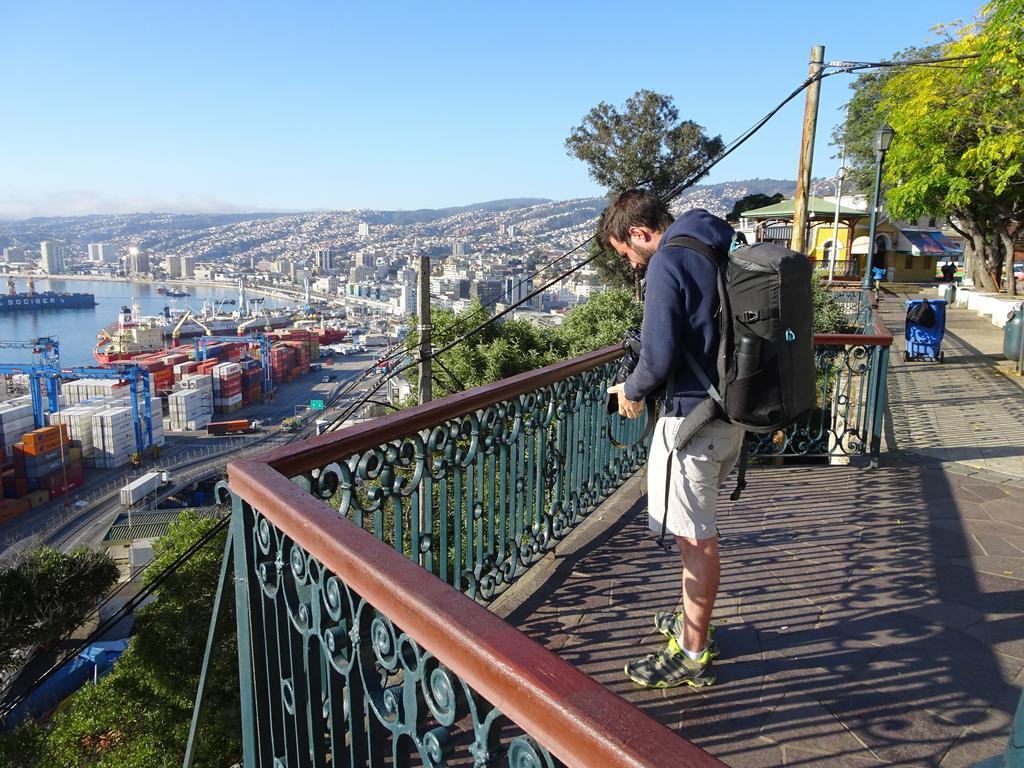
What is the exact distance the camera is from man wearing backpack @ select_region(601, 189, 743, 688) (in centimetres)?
233

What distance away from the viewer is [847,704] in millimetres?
2549

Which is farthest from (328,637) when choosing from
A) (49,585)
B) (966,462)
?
(49,585)

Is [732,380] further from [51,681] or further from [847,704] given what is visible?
[51,681]

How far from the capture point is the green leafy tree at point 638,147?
27.0 m

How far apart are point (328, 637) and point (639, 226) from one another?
71.6 inches

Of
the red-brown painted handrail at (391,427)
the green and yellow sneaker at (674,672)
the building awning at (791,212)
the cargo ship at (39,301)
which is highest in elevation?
the building awning at (791,212)

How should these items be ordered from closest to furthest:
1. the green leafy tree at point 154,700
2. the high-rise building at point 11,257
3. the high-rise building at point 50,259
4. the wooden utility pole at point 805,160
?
the wooden utility pole at point 805,160 → the green leafy tree at point 154,700 → the high-rise building at point 50,259 → the high-rise building at point 11,257

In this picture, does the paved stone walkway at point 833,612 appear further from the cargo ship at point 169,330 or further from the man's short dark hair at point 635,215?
the cargo ship at point 169,330

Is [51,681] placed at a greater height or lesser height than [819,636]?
lesser

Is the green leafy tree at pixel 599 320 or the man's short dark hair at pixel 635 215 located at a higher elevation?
the man's short dark hair at pixel 635 215

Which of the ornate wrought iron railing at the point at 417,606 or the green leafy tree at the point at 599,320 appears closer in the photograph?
the ornate wrought iron railing at the point at 417,606

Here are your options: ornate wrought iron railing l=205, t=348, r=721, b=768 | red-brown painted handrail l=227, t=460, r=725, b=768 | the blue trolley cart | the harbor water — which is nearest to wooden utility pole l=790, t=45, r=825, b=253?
the blue trolley cart

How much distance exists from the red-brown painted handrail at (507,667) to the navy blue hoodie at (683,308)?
4.01ft

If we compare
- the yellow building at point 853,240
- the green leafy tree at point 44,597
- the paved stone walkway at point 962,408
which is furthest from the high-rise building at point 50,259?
the paved stone walkway at point 962,408
